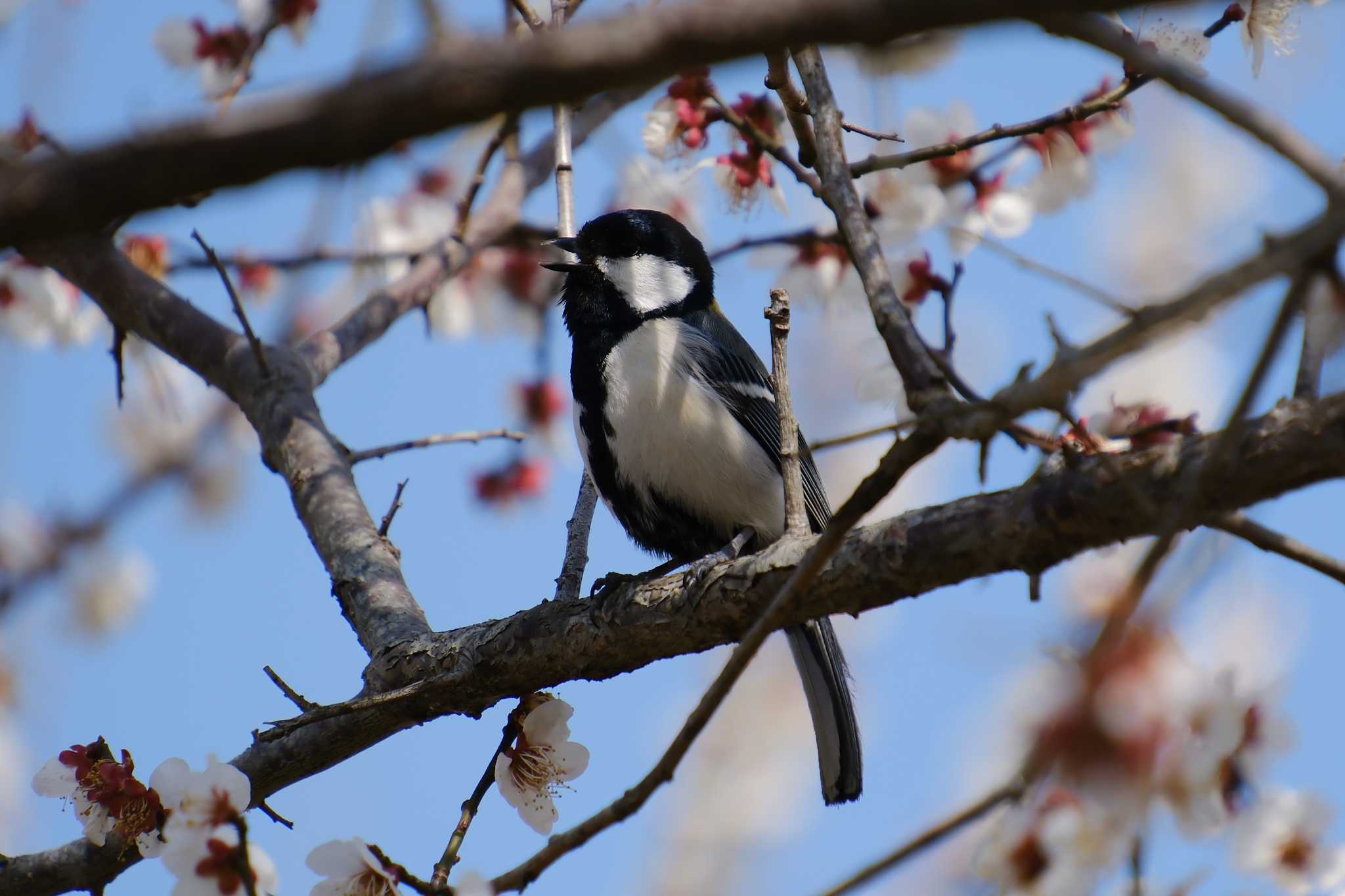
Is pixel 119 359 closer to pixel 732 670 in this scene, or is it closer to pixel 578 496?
pixel 578 496

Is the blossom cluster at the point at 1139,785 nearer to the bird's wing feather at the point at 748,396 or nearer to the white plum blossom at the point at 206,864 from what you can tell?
the white plum blossom at the point at 206,864

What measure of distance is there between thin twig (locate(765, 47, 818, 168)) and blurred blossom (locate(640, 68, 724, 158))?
0.56 metres

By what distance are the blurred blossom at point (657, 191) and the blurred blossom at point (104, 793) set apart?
219 cm

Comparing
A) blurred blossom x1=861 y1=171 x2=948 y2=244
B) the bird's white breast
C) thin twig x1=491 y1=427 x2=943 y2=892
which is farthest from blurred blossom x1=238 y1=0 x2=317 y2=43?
thin twig x1=491 y1=427 x2=943 y2=892

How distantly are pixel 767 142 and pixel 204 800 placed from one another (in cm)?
210

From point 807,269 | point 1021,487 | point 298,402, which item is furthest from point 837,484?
point 1021,487

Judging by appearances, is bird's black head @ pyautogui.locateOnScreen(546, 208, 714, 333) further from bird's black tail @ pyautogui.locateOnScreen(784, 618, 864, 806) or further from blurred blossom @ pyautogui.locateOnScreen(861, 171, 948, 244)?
bird's black tail @ pyautogui.locateOnScreen(784, 618, 864, 806)

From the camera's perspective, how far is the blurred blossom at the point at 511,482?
5.21 metres

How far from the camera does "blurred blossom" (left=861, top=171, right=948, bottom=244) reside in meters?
3.51

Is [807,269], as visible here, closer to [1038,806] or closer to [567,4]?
[567,4]

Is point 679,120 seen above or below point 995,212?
above

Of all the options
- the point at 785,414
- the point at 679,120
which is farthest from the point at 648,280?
the point at 785,414

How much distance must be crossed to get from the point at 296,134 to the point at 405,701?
1.93 metres

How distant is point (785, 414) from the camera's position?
2736mm
